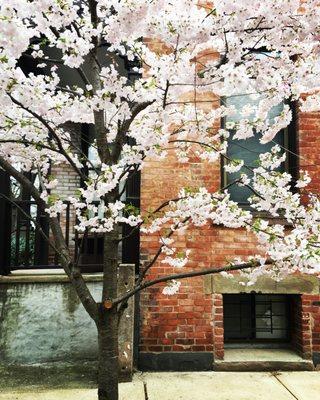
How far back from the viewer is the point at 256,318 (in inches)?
218

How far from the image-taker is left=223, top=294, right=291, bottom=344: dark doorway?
18.0 feet

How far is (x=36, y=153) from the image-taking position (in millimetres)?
3748

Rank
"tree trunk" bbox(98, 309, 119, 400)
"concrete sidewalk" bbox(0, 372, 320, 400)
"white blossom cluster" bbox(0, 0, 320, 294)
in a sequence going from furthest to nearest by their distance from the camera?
"concrete sidewalk" bbox(0, 372, 320, 400)
"tree trunk" bbox(98, 309, 119, 400)
"white blossom cluster" bbox(0, 0, 320, 294)

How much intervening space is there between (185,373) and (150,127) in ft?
10.5

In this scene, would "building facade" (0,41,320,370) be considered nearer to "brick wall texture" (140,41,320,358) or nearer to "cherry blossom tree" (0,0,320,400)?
"brick wall texture" (140,41,320,358)

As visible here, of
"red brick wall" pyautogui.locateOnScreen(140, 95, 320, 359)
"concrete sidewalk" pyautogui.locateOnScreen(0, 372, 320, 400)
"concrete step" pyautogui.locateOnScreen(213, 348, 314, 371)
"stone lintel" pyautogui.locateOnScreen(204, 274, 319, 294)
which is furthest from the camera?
"stone lintel" pyautogui.locateOnScreen(204, 274, 319, 294)

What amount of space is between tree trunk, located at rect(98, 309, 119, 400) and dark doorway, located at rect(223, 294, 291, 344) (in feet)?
9.06

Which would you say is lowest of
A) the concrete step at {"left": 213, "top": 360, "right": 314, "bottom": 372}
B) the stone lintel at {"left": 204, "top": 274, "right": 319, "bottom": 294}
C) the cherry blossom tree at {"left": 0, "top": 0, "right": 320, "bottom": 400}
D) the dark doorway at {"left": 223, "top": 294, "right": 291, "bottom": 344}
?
the concrete step at {"left": 213, "top": 360, "right": 314, "bottom": 372}

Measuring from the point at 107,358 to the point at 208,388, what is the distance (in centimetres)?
181

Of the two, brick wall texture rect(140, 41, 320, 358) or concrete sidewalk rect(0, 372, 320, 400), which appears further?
brick wall texture rect(140, 41, 320, 358)

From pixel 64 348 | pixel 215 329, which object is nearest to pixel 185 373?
pixel 215 329

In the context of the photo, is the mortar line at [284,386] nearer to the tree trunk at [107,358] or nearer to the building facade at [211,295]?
the building facade at [211,295]

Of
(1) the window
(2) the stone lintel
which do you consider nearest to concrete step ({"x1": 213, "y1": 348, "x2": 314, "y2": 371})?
(2) the stone lintel

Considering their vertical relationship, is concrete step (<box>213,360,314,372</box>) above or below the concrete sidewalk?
above
